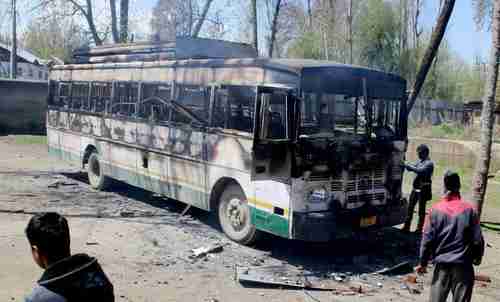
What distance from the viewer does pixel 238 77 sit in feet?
27.8

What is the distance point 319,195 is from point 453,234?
2693mm

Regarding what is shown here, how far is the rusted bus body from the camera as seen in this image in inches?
296

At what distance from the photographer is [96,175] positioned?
13.1 metres

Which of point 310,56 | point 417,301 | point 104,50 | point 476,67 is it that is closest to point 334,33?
point 310,56

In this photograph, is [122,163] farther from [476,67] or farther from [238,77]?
[476,67]

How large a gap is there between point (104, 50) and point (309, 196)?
8.03 m

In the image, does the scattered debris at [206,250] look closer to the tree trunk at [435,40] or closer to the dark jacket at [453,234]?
the dark jacket at [453,234]

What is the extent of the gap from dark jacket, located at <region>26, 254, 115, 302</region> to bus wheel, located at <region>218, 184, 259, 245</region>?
233 inches

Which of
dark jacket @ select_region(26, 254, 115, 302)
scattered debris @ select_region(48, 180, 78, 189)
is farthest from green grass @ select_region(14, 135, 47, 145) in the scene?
dark jacket @ select_region(26, 254, 115, 302)

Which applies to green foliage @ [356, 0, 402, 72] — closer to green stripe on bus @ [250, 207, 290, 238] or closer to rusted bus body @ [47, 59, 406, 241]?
rusted bus body @ [47, 59, 406, 241]

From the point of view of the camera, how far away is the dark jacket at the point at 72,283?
2.36m

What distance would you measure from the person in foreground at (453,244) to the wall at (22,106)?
2317 centimetres

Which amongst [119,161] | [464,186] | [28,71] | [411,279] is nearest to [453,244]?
[411,279]

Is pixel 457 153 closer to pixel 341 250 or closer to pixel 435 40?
pixel 435 40
